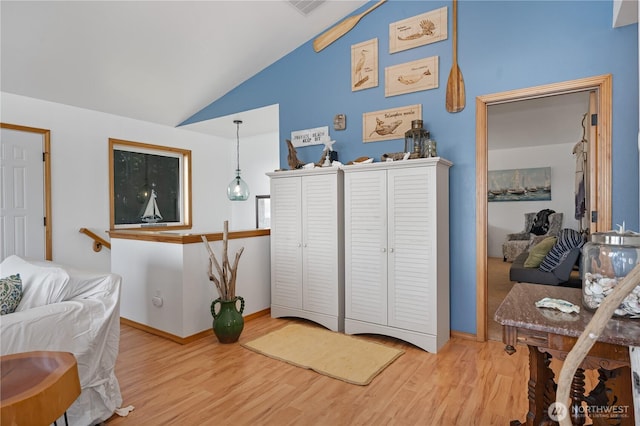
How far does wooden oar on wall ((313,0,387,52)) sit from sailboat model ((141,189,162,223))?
300cm

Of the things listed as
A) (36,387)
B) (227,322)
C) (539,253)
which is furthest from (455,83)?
(36,387)

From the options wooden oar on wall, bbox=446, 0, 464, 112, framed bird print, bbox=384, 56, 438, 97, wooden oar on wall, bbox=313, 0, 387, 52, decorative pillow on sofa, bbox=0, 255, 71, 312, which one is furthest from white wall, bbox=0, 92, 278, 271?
wooden oar on wall, bbox=446, 0, 464, 112

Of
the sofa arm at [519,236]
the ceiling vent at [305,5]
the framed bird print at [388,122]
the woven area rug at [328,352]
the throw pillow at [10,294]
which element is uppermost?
the ceiling vent at [305,5]

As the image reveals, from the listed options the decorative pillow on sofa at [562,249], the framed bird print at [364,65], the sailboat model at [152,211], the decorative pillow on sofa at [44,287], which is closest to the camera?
the decorative pillow on sofa at [44,287]

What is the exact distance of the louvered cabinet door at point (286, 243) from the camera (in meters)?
3.64

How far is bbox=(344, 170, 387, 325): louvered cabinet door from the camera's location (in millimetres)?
3129

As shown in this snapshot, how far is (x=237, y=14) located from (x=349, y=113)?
1.44 m

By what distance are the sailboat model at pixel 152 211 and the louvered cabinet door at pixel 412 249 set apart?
11.6 ft

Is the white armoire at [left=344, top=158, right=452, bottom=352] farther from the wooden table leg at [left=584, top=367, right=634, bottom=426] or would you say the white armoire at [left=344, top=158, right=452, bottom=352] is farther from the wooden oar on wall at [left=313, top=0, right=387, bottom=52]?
the wooden oar on wall at [left=313, top=0, right=387, bottom=52]

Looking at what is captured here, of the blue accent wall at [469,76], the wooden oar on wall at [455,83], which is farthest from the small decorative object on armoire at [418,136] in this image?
the wooden oar on wall at [455,83]

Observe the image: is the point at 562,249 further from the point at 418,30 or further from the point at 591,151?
the point at 418,30

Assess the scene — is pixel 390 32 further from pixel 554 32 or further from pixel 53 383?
pixel 53 383

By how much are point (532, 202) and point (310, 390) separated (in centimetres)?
728

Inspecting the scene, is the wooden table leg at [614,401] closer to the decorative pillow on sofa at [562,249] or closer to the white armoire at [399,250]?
the white armoire at [399,250]
